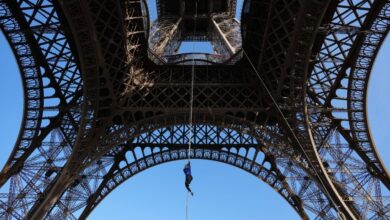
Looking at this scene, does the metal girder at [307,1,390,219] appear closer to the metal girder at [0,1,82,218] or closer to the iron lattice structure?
the iron lattice structure

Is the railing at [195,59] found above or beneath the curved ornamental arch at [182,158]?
above

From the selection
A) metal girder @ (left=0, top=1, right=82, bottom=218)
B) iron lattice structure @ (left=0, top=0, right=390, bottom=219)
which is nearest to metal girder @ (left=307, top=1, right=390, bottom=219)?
iron lattice structure @ (left=0, top=0, right=390, bottom=219)

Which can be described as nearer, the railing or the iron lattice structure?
the iron lattice structure

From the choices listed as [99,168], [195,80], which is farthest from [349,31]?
[99,168]

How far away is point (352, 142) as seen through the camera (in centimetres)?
2272

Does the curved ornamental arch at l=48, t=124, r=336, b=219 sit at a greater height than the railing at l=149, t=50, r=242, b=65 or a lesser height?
lesser

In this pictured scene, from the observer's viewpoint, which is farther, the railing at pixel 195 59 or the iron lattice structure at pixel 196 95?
the railing at pixel 195 59

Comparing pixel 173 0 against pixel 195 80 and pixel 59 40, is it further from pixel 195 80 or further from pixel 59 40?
pixel 59 40

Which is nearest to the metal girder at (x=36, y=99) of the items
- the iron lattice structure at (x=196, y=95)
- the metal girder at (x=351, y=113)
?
the iron lattice structure at (x=196, y=95)

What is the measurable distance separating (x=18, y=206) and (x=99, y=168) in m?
6.50

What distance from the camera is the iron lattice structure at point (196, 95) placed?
736 inches

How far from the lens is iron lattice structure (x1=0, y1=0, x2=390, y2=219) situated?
18.7 m

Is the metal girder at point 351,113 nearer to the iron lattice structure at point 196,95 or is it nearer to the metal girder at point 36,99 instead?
Result: the iron lattice structure at point 196,95

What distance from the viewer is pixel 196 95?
22969 millimetres
